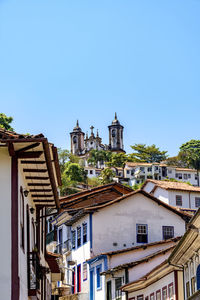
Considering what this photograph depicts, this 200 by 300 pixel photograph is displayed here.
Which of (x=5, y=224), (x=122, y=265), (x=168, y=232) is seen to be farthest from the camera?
(x=168, y=232)

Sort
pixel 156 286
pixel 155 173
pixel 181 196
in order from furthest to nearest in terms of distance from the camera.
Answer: pixel 155 173 → pixel 181 196 → pixel 156 286

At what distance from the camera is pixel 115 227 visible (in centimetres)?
4503

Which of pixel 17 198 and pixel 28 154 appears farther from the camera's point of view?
pixel 28 154

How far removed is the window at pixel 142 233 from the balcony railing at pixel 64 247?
6.21m

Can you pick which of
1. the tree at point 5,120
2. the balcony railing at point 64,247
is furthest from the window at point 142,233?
the tree at point 5,120

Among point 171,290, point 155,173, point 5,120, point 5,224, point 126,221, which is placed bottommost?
point 171,290

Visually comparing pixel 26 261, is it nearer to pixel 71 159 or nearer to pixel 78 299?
pixel 78 299

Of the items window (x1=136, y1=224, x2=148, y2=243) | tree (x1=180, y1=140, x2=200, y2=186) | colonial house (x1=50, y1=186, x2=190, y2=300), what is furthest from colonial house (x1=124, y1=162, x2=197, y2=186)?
window (x1=136, y1=224, x2=148, y2=243)

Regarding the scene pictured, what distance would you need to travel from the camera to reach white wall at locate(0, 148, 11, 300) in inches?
553

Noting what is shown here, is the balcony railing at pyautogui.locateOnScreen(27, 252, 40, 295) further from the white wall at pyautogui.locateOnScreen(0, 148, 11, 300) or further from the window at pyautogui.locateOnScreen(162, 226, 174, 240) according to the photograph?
the window at pyautogui.locateOnScreen(162, 226, 174, 240)

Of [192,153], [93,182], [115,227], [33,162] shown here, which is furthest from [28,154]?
[192,153]

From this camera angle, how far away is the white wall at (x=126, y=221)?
4453 centimetres

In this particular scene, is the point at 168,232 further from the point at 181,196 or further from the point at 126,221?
the point at 181,196

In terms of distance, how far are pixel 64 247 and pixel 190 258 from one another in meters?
27.5
